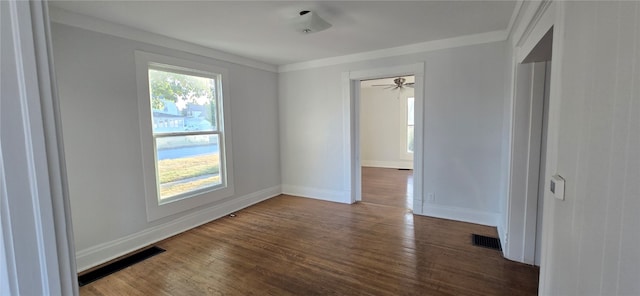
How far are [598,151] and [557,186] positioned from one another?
0.41m

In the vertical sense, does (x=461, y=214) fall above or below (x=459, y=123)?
below

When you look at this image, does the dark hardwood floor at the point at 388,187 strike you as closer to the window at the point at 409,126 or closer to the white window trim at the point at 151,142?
the window at the point at 409,126

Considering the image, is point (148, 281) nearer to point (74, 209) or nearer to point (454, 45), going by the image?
point (74, 209)

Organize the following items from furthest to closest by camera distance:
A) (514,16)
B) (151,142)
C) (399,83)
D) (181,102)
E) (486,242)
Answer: (399,83), (181,102), (151,142), (486,242), (514,16)

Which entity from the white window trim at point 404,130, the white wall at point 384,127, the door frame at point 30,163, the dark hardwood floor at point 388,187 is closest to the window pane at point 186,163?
the dark hardwood floor at point 388,187

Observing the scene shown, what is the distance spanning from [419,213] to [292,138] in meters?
2.39

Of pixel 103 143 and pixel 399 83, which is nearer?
pixel 103 143

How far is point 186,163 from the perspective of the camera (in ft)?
11.9

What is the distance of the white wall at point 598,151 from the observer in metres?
0.80

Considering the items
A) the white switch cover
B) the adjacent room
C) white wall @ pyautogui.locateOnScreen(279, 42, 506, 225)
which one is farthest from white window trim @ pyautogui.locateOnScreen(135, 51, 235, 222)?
the white switch cover

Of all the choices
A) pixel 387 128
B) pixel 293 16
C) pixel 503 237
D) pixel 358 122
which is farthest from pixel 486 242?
pixel 387 128

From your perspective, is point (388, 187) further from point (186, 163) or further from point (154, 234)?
point (154, 234)

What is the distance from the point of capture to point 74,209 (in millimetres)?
2627

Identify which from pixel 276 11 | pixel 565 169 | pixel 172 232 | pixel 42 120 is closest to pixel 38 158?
pixel 42 120
